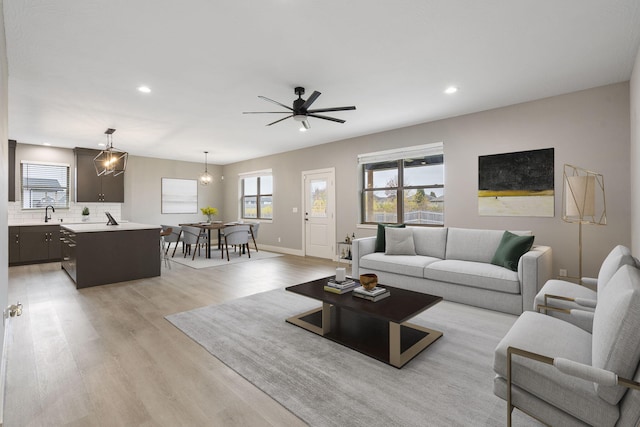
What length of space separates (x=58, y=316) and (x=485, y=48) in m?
5.12

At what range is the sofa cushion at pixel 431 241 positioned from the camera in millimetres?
4402

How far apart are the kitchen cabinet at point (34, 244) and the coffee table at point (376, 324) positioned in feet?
20.4

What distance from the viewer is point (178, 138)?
6254mm

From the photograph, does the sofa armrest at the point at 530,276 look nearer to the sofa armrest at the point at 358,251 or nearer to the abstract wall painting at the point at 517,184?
the abstract wall painting at the point at 517,184

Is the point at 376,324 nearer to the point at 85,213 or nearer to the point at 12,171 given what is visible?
the point at 85,213

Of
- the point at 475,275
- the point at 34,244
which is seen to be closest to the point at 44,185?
the point at 34,244

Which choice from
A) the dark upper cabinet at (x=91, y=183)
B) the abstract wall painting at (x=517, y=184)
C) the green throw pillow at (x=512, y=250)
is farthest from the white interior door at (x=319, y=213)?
the dark upper cabinet at (x=91, y=183)

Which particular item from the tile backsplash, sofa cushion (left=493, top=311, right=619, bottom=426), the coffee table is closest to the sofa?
the coffee table

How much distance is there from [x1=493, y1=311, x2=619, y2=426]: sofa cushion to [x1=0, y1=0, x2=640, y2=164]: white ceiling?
2.27m

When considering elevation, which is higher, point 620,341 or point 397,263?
point 620,341

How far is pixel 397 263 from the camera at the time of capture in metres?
4.11

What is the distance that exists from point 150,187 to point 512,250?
28.2 ft

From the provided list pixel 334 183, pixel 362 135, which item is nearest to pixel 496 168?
pixel 362 135

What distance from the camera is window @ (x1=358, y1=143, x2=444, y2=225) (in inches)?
206
